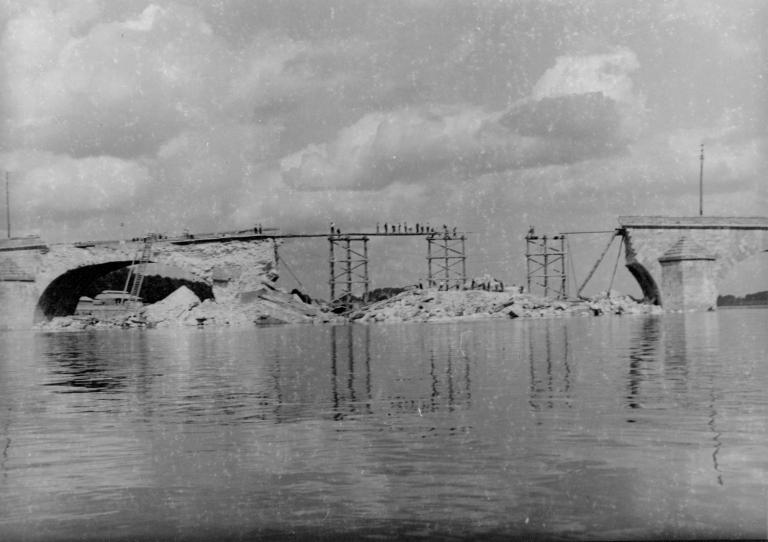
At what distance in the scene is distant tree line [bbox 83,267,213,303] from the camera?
8031 cm

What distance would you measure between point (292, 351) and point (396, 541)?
1608 cm

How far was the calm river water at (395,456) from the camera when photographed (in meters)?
4.68

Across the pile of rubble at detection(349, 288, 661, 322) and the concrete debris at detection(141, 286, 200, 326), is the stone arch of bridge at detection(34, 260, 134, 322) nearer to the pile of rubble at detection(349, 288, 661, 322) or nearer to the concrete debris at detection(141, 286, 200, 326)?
the concrete debris at detection(141, 286, 200, 326)

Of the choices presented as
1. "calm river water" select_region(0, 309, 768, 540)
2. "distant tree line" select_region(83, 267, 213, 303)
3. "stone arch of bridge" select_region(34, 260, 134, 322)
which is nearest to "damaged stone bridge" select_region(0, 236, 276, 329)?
"stone arch of bridge" select_region(34, 260, 134, 322)

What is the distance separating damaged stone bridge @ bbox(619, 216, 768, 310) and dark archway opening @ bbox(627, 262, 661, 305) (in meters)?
0.06

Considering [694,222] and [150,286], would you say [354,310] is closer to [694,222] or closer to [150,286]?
[694,222]

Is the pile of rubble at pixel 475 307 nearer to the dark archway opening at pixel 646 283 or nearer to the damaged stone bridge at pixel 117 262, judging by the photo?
the dark archway opening at pixel 646 283

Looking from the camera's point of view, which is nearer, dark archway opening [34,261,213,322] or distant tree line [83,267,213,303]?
dark archway opening [34,261,213,322]

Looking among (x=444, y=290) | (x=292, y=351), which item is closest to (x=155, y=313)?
(x=444, y=290)

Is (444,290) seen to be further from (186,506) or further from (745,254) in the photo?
(186,506)

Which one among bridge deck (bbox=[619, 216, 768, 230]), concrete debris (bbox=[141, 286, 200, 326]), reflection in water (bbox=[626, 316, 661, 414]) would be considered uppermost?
bridge deck (bbox=[619, 216, 768, 230])

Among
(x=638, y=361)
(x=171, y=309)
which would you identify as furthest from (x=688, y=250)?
(x=638, y=361)

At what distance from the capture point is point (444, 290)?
2034 inches

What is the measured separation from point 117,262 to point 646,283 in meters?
32.9
